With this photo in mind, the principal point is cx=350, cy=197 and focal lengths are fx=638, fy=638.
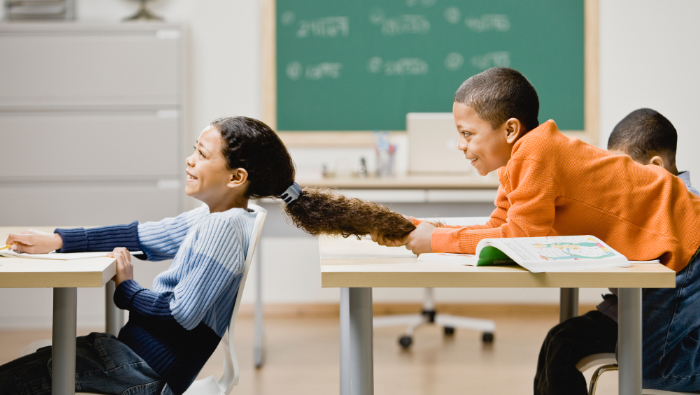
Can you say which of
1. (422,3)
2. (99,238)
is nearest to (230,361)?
(99,238)

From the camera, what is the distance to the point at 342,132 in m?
3.67

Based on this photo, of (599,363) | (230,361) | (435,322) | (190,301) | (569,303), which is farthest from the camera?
(435,322)

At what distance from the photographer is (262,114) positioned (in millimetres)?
3652

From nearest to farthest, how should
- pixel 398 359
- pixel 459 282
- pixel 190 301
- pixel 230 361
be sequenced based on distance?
1. pixel 459 282
2. pixel 190 301
3. pixel 230 361
4. pixel 398 359

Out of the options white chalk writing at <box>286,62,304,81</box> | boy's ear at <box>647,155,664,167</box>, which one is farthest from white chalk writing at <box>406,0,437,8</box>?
boy's ear at <box>647,155,664,167</box>

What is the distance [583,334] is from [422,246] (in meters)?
0.52

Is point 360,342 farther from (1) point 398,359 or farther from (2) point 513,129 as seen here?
(1) point 398,359

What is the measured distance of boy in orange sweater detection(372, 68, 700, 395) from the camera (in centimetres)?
120

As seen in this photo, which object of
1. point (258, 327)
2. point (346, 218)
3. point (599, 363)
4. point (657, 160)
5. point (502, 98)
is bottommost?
point (258, 327)

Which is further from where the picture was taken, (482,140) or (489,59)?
(489,59)

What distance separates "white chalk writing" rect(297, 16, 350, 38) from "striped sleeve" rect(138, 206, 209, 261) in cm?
235

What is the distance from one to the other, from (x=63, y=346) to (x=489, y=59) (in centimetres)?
304

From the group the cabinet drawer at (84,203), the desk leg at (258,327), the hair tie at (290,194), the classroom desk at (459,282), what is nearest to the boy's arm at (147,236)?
the hair tie at (290,194)

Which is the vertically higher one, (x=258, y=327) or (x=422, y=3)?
(x=422, y=3)
